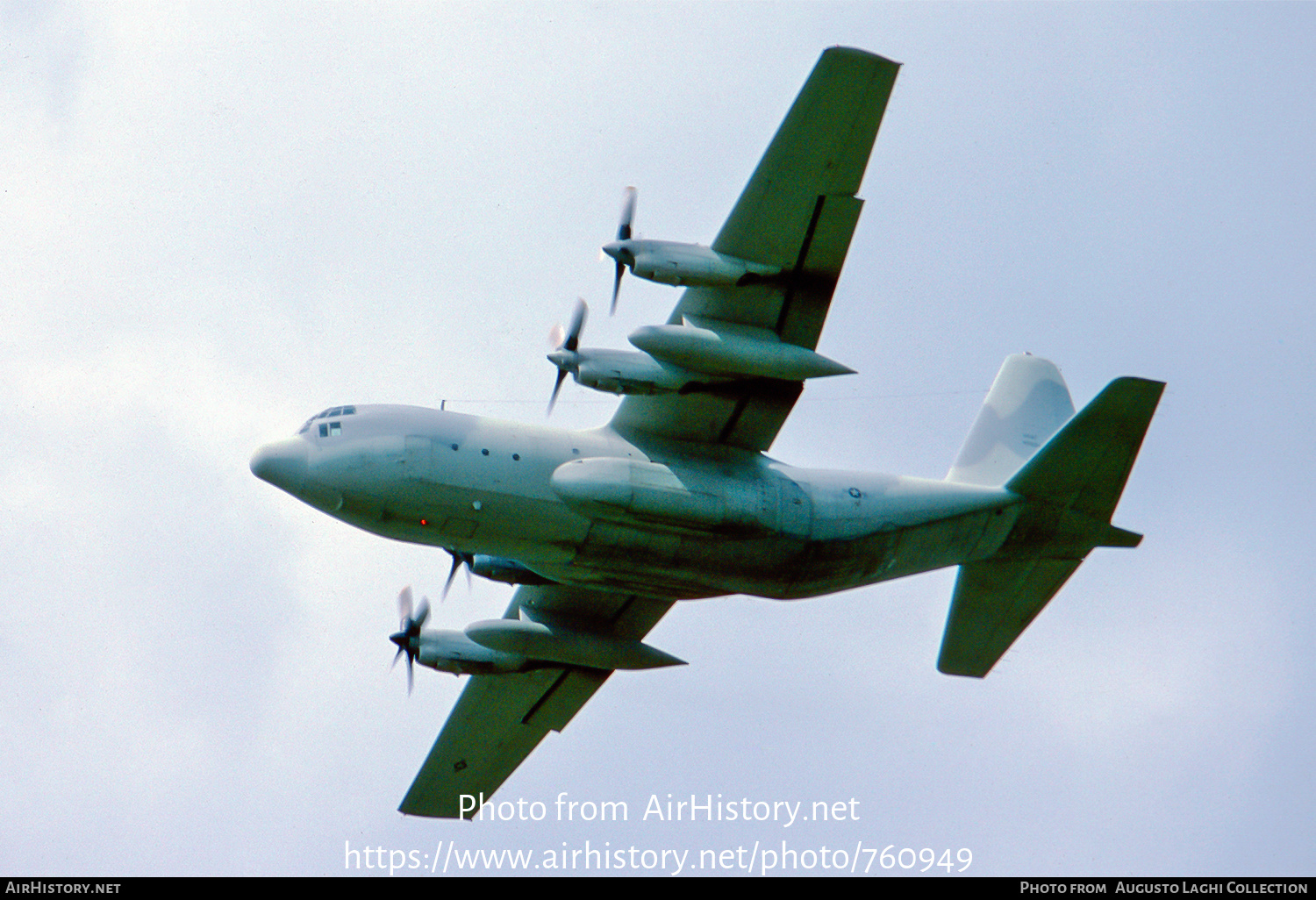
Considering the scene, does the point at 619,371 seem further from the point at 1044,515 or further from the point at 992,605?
the point at 992,605

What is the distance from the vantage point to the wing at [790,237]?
18984 millimetres

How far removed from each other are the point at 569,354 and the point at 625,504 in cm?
223

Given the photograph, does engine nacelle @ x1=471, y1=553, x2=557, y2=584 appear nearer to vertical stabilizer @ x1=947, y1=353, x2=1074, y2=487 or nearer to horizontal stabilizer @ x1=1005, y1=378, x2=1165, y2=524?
vertical stabilizer @ x1=947, y1=353, x2=1074, y2=487

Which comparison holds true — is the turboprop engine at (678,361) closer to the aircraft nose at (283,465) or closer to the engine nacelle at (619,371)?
the engine nacelle at (619,371)

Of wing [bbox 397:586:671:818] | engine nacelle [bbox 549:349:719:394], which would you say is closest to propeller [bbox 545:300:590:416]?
engine nacelle [bbox 549:349:719:394]

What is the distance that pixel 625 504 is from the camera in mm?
19594

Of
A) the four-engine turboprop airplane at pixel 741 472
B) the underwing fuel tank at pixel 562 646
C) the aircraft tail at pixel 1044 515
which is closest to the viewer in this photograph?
the four-engine turboprop airplane at pixel 741 472

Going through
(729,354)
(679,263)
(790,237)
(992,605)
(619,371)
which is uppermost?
(790,237)

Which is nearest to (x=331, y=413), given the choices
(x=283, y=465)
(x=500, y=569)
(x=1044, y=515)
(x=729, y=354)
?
(x=283, y=465)

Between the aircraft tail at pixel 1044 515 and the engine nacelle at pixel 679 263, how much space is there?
5482mm

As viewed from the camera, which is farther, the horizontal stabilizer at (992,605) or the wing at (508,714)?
the wing at (508,714)

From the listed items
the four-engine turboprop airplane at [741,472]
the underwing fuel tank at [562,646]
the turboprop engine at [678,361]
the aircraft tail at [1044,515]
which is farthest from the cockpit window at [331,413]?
→ the aircraft tail at [1044,515]

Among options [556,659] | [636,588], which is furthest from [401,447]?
[556,659]
